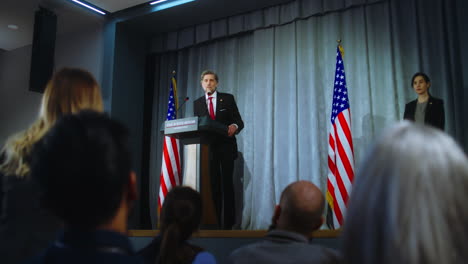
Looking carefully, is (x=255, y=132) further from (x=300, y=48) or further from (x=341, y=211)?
(x=341, y=211)

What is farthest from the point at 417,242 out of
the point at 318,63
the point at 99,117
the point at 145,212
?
the point at 145,212

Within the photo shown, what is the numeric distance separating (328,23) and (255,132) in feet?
5.04

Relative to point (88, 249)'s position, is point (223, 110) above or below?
above

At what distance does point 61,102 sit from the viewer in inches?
48.3

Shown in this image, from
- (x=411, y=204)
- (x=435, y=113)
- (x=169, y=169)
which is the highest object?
(x=435, y=113)

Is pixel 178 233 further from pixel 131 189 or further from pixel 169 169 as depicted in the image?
pixel 169 169

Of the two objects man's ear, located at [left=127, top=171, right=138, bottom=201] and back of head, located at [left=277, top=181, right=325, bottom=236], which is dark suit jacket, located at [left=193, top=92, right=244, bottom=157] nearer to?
back of head, located at [left=277, top=181, right=325, bottom=236]

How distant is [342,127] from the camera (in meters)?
4.32

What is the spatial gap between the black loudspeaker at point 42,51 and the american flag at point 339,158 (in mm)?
3143

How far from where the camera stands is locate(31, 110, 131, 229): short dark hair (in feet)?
2.12

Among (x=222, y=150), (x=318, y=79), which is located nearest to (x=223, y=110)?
(x=222, y=150)

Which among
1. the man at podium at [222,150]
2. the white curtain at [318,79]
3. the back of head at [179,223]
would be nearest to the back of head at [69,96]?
the back of head at [179,223]

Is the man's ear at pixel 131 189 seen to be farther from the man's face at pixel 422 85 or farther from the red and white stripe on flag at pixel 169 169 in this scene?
the red and white stripe on flag at pixel 169 169

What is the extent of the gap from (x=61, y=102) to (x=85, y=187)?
0.65 m
